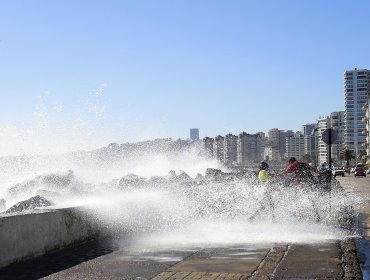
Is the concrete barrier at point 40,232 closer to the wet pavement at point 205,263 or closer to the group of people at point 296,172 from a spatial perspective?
the wet pavement at point 205,263

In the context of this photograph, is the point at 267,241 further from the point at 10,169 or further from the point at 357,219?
the point at 10,169

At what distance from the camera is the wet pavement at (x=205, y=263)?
24.8 feet

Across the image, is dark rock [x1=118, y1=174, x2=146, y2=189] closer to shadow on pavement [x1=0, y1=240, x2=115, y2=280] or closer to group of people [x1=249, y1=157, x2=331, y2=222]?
group of people [x1=249, y1=157, x2=331, y2=222]

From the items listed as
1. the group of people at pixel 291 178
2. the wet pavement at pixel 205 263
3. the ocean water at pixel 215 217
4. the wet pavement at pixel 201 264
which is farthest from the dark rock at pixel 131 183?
the wet pavement at pixel 201 264

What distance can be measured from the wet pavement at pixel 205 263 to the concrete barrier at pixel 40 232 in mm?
157

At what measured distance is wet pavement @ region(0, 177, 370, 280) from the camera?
7559 millimetres

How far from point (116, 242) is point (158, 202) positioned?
14.1 ft

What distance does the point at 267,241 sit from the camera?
35.0 ft

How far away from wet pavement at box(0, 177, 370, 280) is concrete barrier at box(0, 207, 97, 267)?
16cm

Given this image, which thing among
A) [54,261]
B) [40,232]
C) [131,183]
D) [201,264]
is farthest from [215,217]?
[131,183]

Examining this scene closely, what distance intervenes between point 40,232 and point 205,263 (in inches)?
111

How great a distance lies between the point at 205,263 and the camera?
27.6 feet

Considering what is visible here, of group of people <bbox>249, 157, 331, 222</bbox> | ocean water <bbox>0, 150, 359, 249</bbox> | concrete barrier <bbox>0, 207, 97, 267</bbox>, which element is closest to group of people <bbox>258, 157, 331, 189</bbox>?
group of people <bbox>249, 157, 331, 222</bbox>

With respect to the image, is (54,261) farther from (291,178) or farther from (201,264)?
(291,178)
